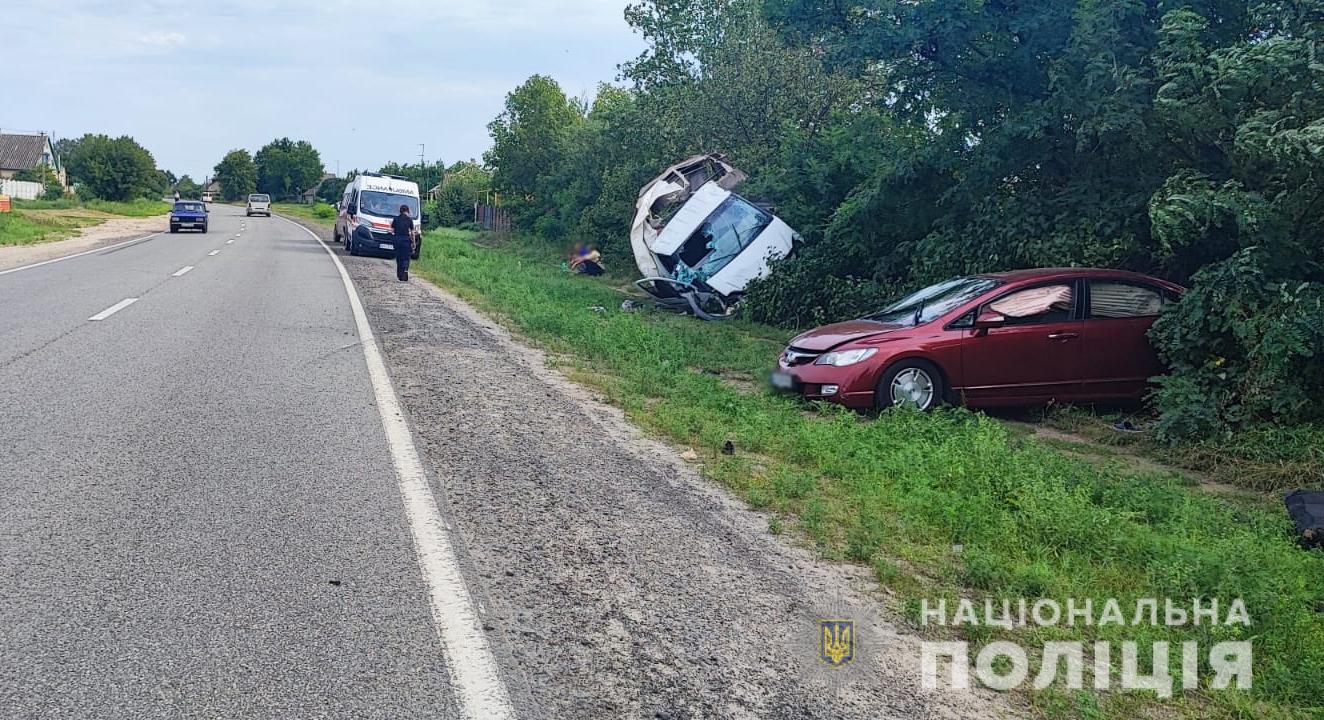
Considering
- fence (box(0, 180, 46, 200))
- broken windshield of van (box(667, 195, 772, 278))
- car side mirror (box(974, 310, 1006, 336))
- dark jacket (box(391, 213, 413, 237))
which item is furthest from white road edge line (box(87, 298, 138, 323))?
fence (box(0, 180, 46, 200))

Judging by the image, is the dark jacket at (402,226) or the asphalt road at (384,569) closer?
the asphalt road at (384,569)

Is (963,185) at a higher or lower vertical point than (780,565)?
higher

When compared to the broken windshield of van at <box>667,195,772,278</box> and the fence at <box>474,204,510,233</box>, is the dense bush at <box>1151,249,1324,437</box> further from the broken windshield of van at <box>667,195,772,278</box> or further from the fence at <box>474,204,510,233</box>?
the fence at <box>474,204,510,233</box>

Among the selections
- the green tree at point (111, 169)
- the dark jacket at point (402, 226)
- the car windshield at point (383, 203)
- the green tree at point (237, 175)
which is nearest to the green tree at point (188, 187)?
the green tree at point (237, 175)

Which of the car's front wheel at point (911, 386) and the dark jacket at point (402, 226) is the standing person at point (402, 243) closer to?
the dark jacket at point (402, 226)

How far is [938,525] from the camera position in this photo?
6367 millimetres

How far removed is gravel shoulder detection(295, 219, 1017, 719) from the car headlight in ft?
7.91

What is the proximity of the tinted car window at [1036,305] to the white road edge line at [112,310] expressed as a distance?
10.4 meters

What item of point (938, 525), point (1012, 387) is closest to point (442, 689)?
point (938, 525)

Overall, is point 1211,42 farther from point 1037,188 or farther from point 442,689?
point 442,689

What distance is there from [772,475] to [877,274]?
32.5ft

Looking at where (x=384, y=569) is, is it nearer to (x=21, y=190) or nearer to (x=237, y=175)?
(x=21, y=190)

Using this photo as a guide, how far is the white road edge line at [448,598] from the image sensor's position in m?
3.71

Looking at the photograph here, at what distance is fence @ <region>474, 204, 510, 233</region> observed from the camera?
5628cm
